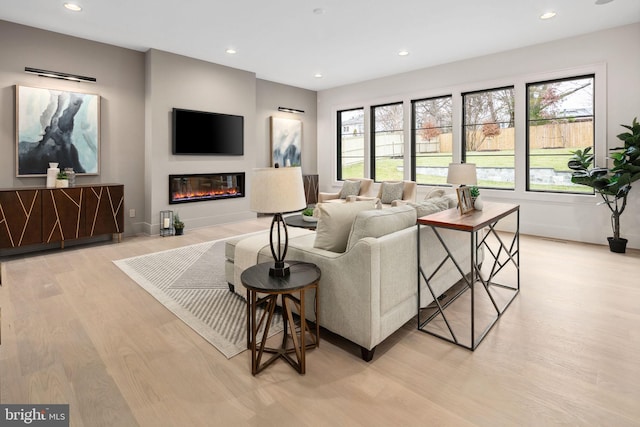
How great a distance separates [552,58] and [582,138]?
1264 mm

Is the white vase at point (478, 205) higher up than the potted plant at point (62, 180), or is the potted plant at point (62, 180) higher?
the potted plant at point (62, 180)

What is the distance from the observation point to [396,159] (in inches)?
290

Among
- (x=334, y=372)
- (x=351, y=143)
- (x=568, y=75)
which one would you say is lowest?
(x=334, y=372)

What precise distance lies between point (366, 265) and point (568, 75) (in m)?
5.10

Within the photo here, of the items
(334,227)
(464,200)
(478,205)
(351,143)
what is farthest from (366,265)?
(351,143)

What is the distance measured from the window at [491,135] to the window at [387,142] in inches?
52.9

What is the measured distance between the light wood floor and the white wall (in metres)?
2.40

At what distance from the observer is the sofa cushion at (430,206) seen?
2.75 metres

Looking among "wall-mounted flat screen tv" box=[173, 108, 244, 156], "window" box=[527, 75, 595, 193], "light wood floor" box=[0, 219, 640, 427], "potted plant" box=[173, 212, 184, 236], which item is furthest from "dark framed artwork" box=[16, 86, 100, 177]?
"window" box=[527, 75, 595, 193]

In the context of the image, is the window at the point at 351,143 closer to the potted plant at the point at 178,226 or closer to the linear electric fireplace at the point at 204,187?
the linear electric fireplace at the point at 204,187

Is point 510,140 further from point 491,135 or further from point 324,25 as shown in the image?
point 324,25

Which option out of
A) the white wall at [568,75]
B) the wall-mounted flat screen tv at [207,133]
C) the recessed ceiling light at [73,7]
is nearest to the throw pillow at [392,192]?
the white wall at [568,75]

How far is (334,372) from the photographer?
77.9 inches

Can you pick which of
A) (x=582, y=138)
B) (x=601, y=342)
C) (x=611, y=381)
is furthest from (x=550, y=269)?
(x=582, y=138)
